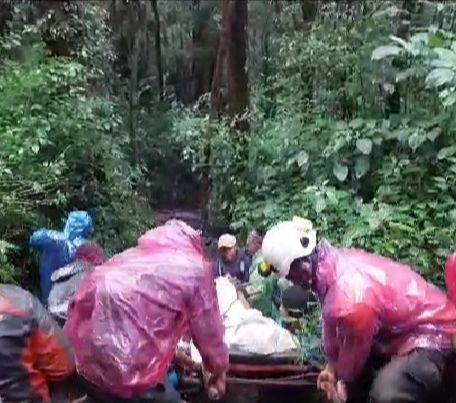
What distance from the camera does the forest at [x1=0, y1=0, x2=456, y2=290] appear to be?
7449 millimetres

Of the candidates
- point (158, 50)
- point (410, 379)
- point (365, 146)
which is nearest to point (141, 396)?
point (410, 379)

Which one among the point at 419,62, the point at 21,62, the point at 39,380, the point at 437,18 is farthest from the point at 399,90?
the point at 39,380

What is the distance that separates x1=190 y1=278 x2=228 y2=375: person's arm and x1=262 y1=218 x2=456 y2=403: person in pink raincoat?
438mm

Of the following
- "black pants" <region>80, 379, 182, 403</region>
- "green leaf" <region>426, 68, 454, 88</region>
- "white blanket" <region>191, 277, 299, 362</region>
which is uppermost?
"green leaf" <region>426, 68, 454, 88</region>

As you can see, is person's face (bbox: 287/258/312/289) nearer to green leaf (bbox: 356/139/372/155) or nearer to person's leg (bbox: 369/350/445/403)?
person's leg (bbox: 369/350/445/403)

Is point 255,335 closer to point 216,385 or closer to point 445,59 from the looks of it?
point 216,385

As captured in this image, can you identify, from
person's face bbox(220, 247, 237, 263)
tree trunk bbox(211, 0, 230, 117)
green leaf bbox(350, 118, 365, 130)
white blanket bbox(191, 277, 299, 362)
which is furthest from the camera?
tree trunk bbox(211, 0, 230, 117)

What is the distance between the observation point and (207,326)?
4512 mm

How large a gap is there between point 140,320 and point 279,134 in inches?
216

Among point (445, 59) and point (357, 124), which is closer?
point (445, 59)

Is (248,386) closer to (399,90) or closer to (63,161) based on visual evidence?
(63,161)

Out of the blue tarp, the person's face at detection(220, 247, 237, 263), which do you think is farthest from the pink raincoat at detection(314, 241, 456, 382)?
the person's face at detection(220, 247, 237, 263)

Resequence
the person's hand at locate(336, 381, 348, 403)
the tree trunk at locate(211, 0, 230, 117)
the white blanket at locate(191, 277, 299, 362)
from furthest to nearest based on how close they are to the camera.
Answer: the tree trunk at locate(211, 0, 230, 117)
the white blanket at locate(191, 277, 299, 362)
the person's hand at locate(336, 381, 348, 403)

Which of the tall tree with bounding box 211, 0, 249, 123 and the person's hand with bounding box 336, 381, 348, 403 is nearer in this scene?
the person's hand with bounding box 336, 381, 348, 403
